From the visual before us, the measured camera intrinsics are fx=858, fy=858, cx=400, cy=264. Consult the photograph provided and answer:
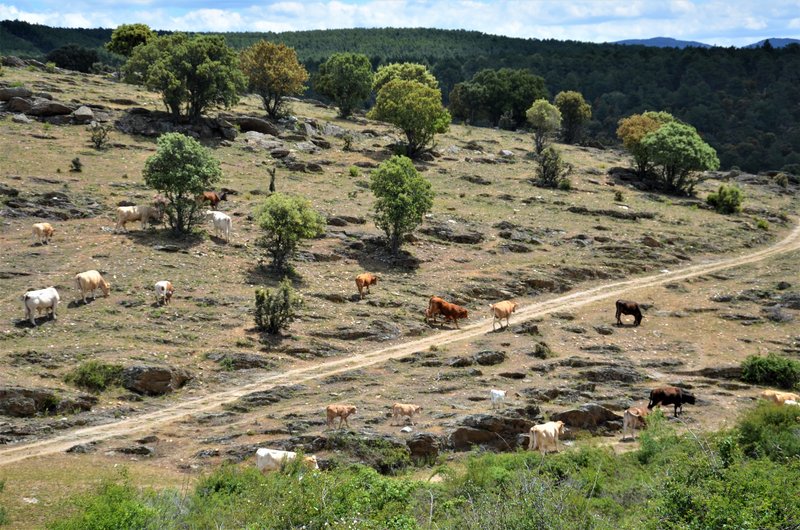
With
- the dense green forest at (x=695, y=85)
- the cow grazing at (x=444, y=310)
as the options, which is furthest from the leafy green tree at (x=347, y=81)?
the dense green forest at (x=695, y=85)

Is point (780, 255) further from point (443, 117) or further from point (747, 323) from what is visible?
point (443, 117)

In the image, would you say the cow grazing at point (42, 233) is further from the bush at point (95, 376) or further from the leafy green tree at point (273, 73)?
the leafy green tree at point (273, 73)

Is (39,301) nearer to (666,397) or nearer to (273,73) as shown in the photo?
(666,397)

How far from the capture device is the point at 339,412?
26891mm

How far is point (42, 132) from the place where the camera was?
60.9 metres

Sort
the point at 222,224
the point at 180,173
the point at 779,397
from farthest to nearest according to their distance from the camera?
the point at 222,224 → the point at 180,173 → the point at 779,397

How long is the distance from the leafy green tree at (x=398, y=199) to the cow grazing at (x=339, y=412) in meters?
22.2

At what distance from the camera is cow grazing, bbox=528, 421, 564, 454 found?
87.0 ft

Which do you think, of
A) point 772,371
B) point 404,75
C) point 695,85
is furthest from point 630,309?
point 695,85

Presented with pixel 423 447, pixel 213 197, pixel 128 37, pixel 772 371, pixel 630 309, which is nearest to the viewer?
pixel 423 447

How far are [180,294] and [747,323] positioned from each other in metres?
27.6

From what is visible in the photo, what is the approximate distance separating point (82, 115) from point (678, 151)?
48.6 m

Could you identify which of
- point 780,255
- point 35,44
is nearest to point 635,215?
point 780,255

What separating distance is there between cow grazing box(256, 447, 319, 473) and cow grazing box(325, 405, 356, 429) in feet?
11.5
